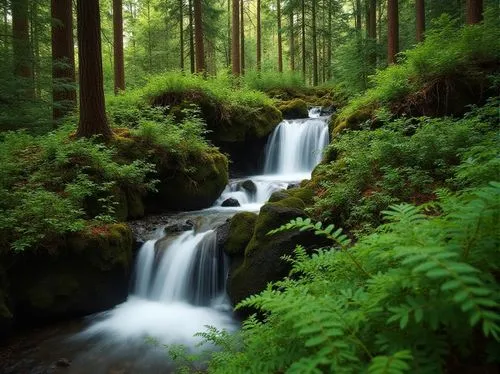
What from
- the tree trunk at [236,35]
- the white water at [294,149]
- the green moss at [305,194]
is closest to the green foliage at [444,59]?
the green moss at [305,194]

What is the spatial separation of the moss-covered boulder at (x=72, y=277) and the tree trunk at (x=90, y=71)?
11.7 ft

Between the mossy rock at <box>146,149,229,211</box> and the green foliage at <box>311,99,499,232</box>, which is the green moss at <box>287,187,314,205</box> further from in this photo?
the mossy rock at <box>146,149,229,211</box>

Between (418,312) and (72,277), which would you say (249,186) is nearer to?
(72,277)

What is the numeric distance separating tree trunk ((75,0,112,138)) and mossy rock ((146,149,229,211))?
200 cm

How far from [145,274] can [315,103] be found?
16700 mm

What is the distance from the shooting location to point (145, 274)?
8.05 m

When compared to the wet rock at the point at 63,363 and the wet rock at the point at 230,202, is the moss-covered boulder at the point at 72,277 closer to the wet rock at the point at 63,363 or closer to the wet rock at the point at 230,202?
the wet rock at the point at 63,363

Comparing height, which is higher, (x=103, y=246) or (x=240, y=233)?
(x=240, y=233)

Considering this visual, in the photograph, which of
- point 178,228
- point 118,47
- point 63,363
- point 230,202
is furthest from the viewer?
point 118,47

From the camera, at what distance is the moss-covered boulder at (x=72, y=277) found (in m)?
6.55

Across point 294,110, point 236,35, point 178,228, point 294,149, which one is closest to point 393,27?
point 294,149

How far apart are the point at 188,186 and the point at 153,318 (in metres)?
4.68

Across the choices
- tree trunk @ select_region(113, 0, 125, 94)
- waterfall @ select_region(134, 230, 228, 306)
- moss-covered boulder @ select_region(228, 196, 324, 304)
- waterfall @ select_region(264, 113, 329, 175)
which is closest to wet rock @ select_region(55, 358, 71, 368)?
waterfall @ select_region(134, 230, 228, 306)

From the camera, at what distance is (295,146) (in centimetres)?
1580
